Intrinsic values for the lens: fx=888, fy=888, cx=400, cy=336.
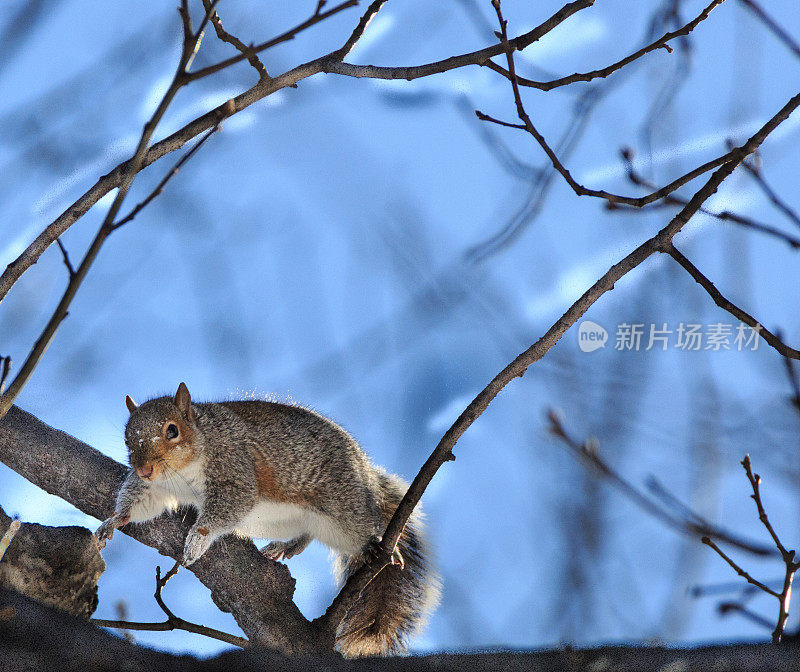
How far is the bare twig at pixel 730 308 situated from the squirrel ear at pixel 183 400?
2.02 m

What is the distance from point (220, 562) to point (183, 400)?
84 centimetres

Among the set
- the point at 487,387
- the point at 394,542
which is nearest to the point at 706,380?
the point at 487,387

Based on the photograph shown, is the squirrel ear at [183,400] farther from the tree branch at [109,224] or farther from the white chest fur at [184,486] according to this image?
the tree branch at [109,224]

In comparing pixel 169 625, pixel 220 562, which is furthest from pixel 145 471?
pixel 169 625

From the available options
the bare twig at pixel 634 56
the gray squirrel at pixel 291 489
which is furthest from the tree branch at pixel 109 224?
the gray squirrel at pixel 291 489

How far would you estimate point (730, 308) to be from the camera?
2434 mm

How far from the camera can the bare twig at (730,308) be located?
2.25 m

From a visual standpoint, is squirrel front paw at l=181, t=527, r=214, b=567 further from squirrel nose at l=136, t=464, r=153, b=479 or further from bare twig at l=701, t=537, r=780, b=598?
bare twig at l=701, t=537, r=780, b=598

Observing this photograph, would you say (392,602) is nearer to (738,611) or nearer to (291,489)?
(291,489)

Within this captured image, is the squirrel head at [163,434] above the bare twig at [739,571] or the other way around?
above

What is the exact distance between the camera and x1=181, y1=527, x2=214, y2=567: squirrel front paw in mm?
3006

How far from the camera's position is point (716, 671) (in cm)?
147

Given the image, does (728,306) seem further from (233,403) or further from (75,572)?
(233,403)

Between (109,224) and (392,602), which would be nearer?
(109,224)
